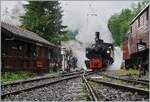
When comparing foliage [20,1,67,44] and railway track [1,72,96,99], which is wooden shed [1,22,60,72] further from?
foliage [20,1,67,44]

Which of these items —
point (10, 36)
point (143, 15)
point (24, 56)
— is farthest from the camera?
point (24, 56)

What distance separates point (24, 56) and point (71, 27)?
1184 inches

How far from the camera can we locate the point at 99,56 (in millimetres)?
33406

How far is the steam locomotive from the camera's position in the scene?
32.4 meters

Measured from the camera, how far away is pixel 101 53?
110ft

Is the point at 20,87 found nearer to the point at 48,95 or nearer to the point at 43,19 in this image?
the point at 48,95

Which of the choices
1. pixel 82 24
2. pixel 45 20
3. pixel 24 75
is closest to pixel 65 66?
pixel 24 75

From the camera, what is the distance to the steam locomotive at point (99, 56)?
32.4 m

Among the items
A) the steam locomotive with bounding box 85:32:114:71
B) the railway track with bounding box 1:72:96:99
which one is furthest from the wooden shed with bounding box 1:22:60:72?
the railway track with bounding box 1:72:96:99

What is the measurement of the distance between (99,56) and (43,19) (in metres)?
13.1

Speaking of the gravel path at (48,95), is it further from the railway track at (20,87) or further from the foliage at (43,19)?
the foliage at (43,19)

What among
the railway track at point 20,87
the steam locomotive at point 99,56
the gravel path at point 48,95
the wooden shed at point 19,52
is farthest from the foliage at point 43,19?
the gravel path at point 48,95

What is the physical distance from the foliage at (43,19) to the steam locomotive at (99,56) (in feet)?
35.0

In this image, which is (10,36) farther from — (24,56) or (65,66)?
(65,66)
